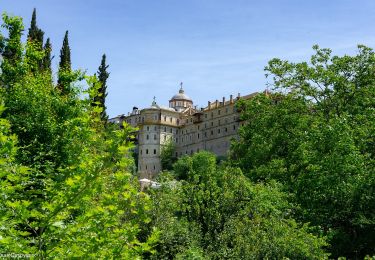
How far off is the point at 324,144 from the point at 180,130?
4446 inches

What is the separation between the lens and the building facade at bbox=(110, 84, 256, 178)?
119 m

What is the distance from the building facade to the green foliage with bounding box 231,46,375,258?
8521 centimetres

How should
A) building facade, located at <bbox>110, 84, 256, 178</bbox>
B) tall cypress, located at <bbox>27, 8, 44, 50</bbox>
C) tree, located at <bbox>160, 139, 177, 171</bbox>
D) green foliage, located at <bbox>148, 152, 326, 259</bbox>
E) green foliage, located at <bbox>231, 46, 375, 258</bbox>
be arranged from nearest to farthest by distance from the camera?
green foliage, located at <bbox>148, 152, 326, 259</bbox> → green foliage, located at <bbox>231, 46, 375, 258</bbox> → tall cypress, located at <bbox>27, 8, 44, 50</bbox> → building facade, located at <bbox>110, 84, 256, 178</bbox> → tree, located at <bbox>160, 139, 177, 171</bbox>

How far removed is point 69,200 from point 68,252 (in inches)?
28.7

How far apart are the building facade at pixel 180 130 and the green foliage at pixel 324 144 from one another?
280 feet

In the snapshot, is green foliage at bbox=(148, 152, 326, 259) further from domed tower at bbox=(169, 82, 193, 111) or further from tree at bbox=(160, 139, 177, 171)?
domed tower at bbox=(169, 82, 193, 111)

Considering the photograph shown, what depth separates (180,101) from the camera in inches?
5763

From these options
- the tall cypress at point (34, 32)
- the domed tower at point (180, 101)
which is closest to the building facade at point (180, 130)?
the domed tower at point (180, 101)

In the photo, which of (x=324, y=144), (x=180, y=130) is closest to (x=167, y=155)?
(x=180, y=130)

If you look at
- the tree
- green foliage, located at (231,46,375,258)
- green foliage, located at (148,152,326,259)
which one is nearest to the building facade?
the tree

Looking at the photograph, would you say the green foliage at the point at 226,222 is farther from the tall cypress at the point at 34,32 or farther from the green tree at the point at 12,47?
the tall cypress at the point at 34,32

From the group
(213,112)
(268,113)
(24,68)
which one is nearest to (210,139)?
(213,112)

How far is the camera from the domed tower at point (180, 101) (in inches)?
5743

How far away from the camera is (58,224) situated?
Answer: 632 centimetres
